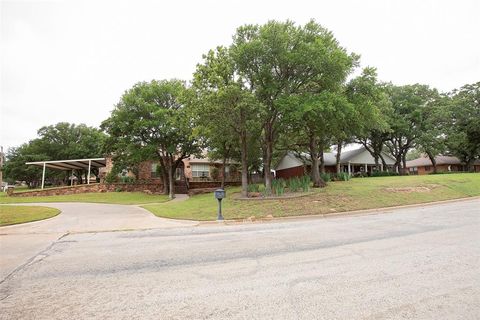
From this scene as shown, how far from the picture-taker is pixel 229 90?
1669cm

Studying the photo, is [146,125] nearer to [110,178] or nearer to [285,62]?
[110,178]

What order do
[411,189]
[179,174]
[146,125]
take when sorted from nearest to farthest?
[411,189]
[146,125]
[179,174]

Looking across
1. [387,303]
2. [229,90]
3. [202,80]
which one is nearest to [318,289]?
[387,303]

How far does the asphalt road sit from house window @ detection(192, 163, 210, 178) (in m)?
32.3

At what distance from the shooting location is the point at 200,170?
135 ft

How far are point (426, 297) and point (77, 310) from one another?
4823mm

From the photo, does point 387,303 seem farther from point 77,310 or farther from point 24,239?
point 24,239

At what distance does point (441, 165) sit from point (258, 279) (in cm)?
6786

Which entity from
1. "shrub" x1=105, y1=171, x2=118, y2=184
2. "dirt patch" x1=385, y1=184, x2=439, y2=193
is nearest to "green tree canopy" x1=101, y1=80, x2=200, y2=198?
"shrub" x1=105, y1=171, x2=118, y2=184

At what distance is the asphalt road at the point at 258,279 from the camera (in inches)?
139

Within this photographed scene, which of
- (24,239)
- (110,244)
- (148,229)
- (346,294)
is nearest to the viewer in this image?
(346,294)

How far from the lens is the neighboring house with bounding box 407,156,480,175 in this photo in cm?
5769

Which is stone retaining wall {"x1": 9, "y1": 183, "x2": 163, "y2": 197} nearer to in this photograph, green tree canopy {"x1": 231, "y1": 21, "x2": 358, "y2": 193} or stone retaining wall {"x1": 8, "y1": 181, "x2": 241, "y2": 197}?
stone retaining wall {"x1": 8, "y1": 181, "x2": 241, "y2": 197}

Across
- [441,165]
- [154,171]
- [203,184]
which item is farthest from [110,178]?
[441,165]
